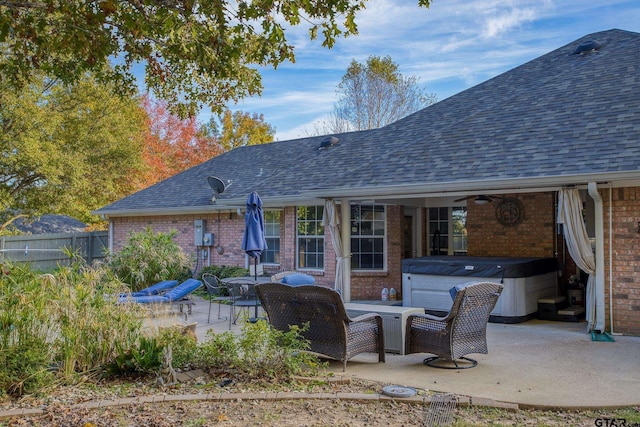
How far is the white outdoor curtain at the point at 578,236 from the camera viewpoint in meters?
9.41

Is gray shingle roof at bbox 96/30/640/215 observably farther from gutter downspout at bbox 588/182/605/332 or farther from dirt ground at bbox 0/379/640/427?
dirt ground at bbox 0/379/640/427

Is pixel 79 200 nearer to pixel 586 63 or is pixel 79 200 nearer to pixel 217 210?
pixel 217 210

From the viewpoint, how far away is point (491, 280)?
416 inches

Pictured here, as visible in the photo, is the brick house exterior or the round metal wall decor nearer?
the brick house exterior

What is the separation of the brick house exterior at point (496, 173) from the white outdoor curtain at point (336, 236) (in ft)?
0.66

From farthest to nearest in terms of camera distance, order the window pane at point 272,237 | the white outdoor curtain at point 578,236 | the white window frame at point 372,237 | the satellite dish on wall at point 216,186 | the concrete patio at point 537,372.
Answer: the satellite dish on wall at point 216,186 → the window pane at point 272,237 → the white window frame at point 372,237 → the white outdoor curtain at point 578,236 → the concrete patio at point 537,372

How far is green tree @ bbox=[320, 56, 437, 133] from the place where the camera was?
109ft

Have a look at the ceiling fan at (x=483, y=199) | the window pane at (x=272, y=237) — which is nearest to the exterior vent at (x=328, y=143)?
the window pane at (x=272, y=237)

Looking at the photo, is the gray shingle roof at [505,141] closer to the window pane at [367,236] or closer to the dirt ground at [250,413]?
the window pane at [367,236]

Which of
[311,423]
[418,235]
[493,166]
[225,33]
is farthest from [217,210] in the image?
[311,423]

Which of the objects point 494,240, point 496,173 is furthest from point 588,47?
point 496,173

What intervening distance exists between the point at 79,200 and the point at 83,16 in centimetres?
1945

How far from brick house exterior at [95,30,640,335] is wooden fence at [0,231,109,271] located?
4664mm

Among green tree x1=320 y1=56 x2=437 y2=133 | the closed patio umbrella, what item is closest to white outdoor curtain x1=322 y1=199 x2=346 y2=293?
the closed patio umbrella
